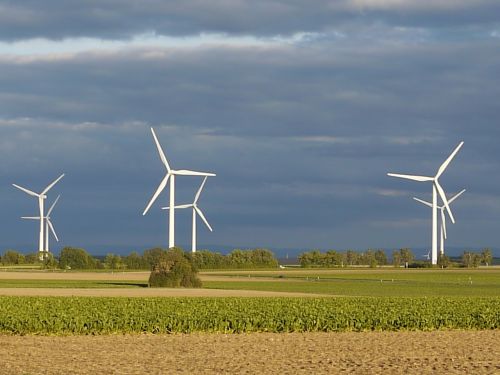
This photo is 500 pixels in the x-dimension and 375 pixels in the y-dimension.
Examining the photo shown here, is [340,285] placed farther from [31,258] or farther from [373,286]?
[31,258]

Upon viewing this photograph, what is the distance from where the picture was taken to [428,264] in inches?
7042

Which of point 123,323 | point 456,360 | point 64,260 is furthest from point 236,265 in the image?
point 456,360

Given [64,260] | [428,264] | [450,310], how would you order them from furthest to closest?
[428,264]
[64,260]
[450,310]

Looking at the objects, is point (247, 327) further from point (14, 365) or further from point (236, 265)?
point (236, 265)

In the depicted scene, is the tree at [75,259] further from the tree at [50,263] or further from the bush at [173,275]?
the bush at [173,275]

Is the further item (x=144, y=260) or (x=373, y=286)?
(x=144, y=260)

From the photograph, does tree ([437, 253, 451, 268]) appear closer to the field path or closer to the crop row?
the field path

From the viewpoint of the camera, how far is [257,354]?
36875mm

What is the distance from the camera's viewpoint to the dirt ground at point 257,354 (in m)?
32.6

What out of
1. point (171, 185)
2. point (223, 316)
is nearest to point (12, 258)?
point (171, 185)

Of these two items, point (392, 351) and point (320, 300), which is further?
point (320, 300)

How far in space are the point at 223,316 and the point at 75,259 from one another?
11421 centimetres

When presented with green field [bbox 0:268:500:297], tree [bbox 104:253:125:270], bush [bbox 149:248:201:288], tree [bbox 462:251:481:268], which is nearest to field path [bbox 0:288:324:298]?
green field [bbox 0:268:500:297]

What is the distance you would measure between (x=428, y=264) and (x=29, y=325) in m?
140
